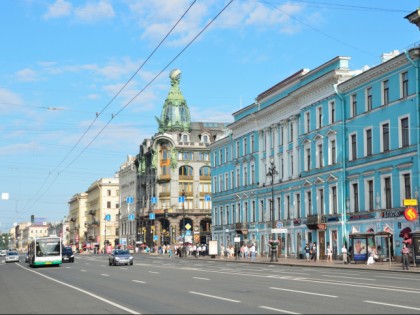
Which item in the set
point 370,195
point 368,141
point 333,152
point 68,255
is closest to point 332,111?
point 333,152

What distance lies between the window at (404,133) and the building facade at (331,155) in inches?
2.6

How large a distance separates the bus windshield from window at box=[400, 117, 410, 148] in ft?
86.2

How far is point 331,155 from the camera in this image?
56812 mm

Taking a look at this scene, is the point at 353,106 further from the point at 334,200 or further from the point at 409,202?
the point at 409,202

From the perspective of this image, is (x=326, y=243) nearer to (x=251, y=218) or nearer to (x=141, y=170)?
(x=251, y=218)

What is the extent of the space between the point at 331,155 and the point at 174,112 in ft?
223

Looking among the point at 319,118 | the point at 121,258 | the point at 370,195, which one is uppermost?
the point at 319,118

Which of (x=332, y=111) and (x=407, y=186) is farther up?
(x=332, y=111)

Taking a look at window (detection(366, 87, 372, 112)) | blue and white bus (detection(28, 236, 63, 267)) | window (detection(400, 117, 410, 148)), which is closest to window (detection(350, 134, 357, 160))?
window (detection(366, 87, 372, 112))

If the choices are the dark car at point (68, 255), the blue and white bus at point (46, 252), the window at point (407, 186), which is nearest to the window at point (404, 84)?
the window at point (407, 186)

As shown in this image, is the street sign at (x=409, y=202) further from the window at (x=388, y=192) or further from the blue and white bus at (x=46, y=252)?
the blue and white bus at (x=46, y=252)

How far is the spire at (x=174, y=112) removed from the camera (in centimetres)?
12225

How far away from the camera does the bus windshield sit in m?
52.3

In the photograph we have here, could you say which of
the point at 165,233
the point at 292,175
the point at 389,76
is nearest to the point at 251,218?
the point at 292,175
